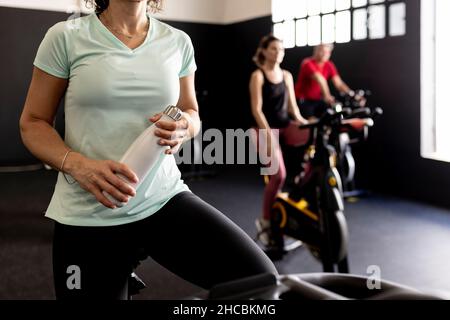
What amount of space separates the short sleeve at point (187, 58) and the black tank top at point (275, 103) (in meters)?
2.17

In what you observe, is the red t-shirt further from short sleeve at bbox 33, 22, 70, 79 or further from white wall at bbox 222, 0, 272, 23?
short sleeve at bbox 33, 22, 70, 79

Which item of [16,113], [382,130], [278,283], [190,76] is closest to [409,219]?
[382,130]

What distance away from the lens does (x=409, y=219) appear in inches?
166

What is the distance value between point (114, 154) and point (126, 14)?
30 centimetres

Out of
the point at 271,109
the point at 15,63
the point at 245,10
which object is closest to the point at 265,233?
the point at 271,109

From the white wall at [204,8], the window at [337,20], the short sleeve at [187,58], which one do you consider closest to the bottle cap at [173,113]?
the short sleeve at [187,58]

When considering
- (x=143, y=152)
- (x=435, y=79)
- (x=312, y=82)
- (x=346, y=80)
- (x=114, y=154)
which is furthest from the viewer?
(x=346, y=80)

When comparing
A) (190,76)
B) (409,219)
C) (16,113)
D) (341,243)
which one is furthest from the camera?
(16,113)

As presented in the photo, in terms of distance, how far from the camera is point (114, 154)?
1.10m

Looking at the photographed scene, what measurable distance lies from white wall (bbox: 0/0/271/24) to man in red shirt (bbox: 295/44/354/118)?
5.54 ft

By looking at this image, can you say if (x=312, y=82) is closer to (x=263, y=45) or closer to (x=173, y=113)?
(x=263, y=45)
